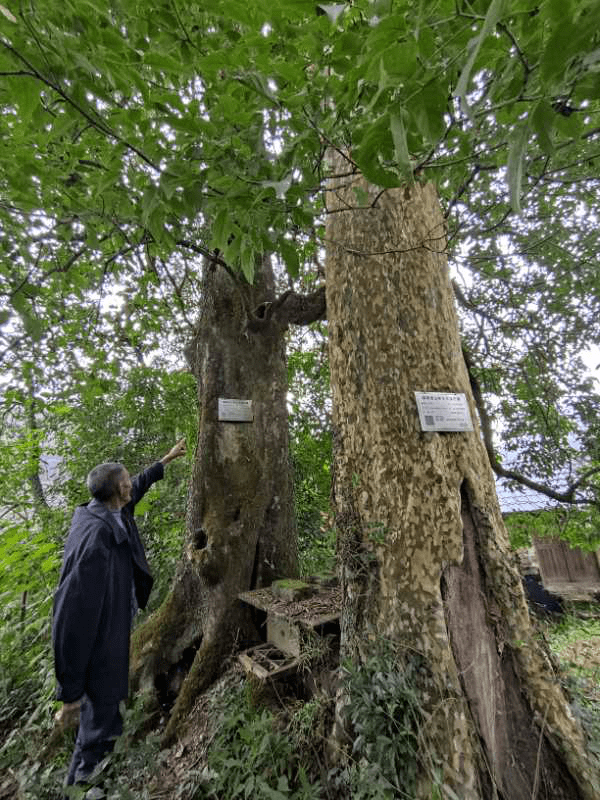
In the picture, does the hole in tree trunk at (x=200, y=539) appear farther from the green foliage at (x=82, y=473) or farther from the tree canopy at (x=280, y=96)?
the tree canopy at (x=280, y=96)

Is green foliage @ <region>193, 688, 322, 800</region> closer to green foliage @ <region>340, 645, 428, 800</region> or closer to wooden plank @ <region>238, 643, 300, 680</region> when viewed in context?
wooden plank @ <region>238, 643, 300, 680</region>

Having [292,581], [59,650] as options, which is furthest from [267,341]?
[59,650]

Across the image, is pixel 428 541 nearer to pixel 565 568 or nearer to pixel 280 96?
pixel 280 96

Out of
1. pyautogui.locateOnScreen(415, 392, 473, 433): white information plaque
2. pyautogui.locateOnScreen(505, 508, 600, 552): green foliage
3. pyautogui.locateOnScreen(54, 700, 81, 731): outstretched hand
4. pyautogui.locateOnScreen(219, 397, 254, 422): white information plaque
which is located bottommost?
pyautogui.locateOnScreen(54, 700, 81, 731): outstretched hand

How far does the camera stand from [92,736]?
2.24 meters

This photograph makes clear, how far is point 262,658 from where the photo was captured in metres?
2.34

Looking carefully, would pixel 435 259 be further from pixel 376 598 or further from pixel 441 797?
pixel 441 797

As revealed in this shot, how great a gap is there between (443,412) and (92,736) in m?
2.83

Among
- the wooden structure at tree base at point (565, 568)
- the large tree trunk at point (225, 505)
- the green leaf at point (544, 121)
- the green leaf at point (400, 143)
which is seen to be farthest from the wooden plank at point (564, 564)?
the green leaf at point (400, 143)

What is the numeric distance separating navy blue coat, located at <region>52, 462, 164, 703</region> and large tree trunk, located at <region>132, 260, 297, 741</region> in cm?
48

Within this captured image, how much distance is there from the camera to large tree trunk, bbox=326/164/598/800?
1350 mm

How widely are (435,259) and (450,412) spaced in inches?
35.7

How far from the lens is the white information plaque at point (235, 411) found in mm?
3334

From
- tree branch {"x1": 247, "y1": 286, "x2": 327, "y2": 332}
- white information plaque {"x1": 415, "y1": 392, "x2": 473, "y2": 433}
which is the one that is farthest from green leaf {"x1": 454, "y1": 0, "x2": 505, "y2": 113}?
tree branch {"x1": 247, "y1": 286, "x2": 327, "y2": 332}
